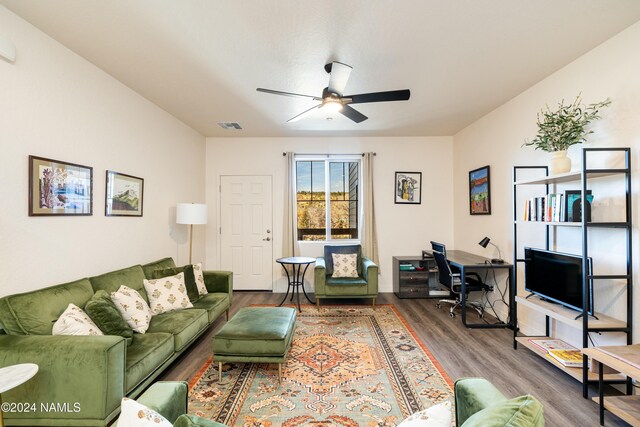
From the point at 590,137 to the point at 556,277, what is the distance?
1277 mm

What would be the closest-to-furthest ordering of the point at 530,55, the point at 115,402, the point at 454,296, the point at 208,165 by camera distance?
1. the point at 115,402
2. the point at 530,55
3. the point at 454,296
4. the point at 208,165

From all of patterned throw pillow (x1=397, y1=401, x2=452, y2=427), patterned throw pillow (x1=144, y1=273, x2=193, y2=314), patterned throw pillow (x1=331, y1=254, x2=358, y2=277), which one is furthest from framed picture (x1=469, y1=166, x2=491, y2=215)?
patterned throw pillow (x1=144, y1=273, x2=193, y2=314)

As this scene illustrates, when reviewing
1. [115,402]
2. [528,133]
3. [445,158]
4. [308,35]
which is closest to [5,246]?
[115,402]

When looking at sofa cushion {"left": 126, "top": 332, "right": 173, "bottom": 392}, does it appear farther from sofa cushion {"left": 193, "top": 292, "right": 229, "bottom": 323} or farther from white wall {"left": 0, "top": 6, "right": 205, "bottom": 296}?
white wall {"left": 0, "top": 6, "right": 205, "bottom": 296}

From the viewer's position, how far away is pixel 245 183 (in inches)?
207

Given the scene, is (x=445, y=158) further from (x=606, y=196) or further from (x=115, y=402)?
(x=115, y=402)

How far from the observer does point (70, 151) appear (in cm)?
248

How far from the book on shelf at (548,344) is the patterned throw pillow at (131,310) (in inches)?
135

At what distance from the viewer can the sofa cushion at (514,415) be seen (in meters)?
0.80

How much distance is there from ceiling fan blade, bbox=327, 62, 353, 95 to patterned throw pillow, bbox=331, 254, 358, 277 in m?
2.66

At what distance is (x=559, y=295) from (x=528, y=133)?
71.8 inches

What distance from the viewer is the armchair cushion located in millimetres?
4719

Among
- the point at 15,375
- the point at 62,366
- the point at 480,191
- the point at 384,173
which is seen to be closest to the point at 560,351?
the point at 480,191

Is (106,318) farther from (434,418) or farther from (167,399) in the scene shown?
(434,418)
